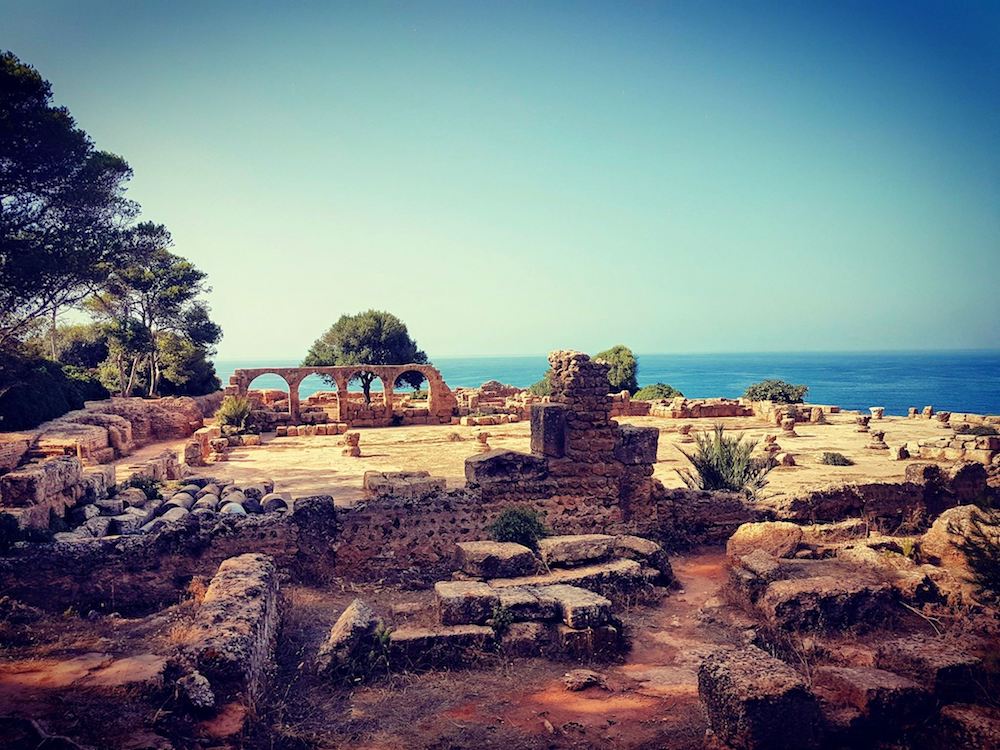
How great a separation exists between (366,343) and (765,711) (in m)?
39.6

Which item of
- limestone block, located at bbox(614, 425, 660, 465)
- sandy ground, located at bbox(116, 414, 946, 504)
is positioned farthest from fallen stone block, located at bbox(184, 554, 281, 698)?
sandy ground, located at bbox(116, 414, 946, 504)

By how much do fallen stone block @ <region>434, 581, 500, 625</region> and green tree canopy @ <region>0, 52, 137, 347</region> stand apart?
18.3 m

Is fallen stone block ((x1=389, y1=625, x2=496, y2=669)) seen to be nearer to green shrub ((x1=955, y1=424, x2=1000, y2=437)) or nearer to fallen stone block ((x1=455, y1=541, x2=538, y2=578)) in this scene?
fallen stone block ((x1=455, y1=541, x2=538, y2=578))

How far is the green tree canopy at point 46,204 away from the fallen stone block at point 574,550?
59.8 ft

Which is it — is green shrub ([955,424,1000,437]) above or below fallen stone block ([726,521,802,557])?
below

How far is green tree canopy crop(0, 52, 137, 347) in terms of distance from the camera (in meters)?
17.0

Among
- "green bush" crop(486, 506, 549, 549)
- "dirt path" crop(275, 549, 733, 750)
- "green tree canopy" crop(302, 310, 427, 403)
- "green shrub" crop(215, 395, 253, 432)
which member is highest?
"green tree canopy" crop(302, 310, 427, 403)

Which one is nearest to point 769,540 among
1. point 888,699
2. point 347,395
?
point 888,699

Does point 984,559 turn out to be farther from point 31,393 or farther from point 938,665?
point 31,393

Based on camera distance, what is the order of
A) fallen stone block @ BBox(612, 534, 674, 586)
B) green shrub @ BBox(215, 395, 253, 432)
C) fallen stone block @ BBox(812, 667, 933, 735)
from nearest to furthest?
fallen stone block @ BBox(812, 667, 933, 735) → fallen stone block @ BBox(612, 534, 674, 586) → green shrub @ BBox(215, 395, 253, 432)

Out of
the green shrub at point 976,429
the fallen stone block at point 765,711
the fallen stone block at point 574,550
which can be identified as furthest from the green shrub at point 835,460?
the fallen stone block at point 765,711

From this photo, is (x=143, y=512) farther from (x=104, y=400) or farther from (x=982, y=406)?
(x=982, y=406)

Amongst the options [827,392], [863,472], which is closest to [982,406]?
[827,392]

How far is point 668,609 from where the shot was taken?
730cm
